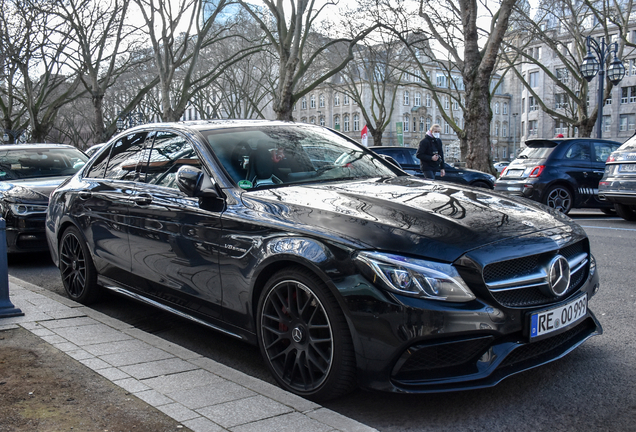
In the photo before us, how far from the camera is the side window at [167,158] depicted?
4570 mm

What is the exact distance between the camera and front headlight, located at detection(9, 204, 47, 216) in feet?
27.0

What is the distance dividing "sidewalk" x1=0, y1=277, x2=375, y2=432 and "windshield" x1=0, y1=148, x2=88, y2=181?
5076 millimetres

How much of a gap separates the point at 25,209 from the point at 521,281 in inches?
272

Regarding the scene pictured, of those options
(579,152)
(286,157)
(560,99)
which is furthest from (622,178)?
(560,99)

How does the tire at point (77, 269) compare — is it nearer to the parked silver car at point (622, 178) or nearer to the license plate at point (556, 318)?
the license plate at point (556, 318)

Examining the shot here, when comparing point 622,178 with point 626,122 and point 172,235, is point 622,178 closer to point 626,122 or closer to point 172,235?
point 172,235

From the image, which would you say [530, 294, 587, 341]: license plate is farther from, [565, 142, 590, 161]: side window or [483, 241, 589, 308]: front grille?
[565, 142, 590, 161]: side window

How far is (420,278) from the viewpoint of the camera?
9.91ft

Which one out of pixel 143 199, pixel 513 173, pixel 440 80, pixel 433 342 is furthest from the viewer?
pixel 440 80

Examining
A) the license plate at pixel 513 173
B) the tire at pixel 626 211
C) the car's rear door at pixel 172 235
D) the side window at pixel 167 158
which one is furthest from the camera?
the license plate at pixel 513 173

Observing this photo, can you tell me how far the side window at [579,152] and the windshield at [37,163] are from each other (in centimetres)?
955

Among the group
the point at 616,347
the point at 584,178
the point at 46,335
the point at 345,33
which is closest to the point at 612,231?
the point at 584,178

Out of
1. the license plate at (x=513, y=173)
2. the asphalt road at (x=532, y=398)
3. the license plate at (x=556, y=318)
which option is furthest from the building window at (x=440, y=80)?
the license plate at (x=556, y=318)

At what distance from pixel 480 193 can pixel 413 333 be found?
4.85ft
